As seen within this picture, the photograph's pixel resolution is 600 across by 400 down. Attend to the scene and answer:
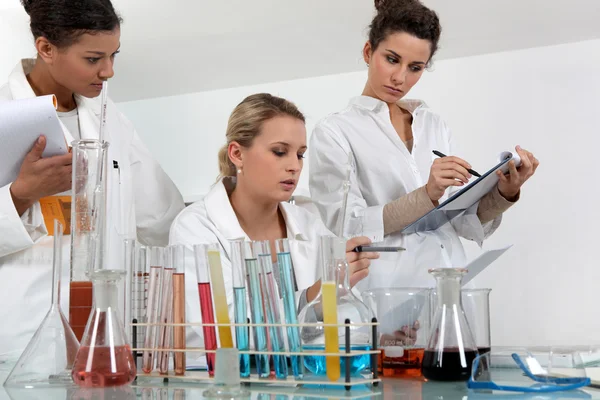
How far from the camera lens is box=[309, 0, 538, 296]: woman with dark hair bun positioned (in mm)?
1943

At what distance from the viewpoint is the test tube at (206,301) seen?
3.17 feet

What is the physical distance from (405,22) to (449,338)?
138cm

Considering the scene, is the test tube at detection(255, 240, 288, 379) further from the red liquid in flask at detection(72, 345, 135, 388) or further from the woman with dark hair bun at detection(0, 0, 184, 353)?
the woman with dark hair bun at detection(0, 0, 184, 353)

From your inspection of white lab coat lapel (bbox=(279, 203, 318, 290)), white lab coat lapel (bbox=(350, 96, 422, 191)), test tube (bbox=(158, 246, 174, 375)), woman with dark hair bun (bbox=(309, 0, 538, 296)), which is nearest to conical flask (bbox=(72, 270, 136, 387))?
test tube (bbox=(158, 246, 174, 375))

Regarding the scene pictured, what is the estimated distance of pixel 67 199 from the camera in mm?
1767

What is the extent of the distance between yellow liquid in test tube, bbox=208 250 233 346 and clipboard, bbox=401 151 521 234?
84 centimetres

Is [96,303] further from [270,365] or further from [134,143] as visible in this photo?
[134,143]

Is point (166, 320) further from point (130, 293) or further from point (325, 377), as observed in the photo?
point (325, 377)

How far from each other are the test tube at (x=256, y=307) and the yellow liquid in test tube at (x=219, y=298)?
0.04 m

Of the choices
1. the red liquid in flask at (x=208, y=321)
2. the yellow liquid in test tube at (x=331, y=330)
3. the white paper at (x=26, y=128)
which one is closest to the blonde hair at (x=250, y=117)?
the white paper at (x=26, y=128)

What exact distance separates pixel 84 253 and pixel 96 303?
180 millimetres

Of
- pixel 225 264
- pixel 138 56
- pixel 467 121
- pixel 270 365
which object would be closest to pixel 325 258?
pixel 270 365

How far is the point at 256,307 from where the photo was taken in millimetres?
945

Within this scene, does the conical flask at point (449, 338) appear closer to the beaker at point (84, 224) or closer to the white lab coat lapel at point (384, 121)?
the beaker at point (84, 224)
